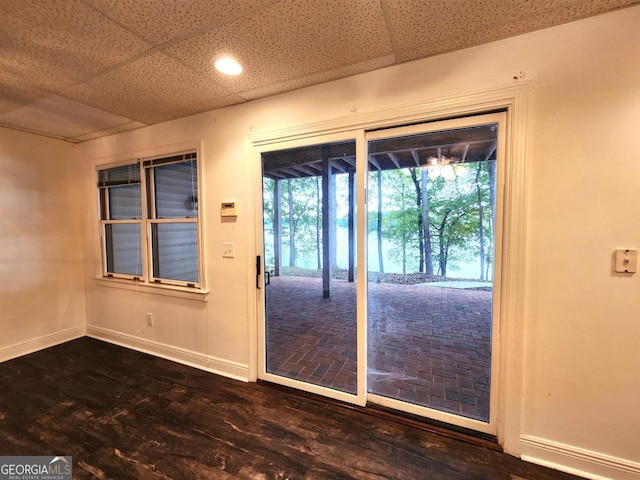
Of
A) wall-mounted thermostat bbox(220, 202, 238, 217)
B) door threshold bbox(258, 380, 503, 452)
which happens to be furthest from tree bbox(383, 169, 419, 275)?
wall-mounted thermostat bbox(220, 202, 238, 217)

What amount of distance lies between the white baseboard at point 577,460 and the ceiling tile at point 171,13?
111 inches

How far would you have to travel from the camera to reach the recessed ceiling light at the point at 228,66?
1706 millimetres

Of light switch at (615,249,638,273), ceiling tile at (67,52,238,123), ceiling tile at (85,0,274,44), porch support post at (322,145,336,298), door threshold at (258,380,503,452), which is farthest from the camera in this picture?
porch support post at (322,145,336,298)

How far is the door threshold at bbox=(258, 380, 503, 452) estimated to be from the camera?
168 centimetres

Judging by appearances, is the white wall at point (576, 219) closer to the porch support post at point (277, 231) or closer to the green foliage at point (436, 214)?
the green foliage at point (436, 214)

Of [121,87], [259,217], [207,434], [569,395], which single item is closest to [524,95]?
[569,395]

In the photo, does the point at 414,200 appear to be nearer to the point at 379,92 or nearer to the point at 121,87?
the point at 379,92

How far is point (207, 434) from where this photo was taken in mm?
1771

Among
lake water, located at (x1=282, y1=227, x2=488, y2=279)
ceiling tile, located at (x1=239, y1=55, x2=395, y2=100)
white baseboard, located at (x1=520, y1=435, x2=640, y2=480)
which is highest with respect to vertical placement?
ceiling tile, located at (x1=239, y1=55, x2=395, y2=100)

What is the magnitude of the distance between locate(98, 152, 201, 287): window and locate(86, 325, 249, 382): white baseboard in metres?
0.69

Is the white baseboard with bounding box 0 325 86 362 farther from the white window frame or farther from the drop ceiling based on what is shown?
the drop ceiling

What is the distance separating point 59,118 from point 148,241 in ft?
4.63

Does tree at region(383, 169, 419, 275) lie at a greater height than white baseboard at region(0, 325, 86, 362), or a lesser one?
greater

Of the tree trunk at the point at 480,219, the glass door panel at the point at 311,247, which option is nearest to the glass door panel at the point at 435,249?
the tree trunk at the point at 480,219
